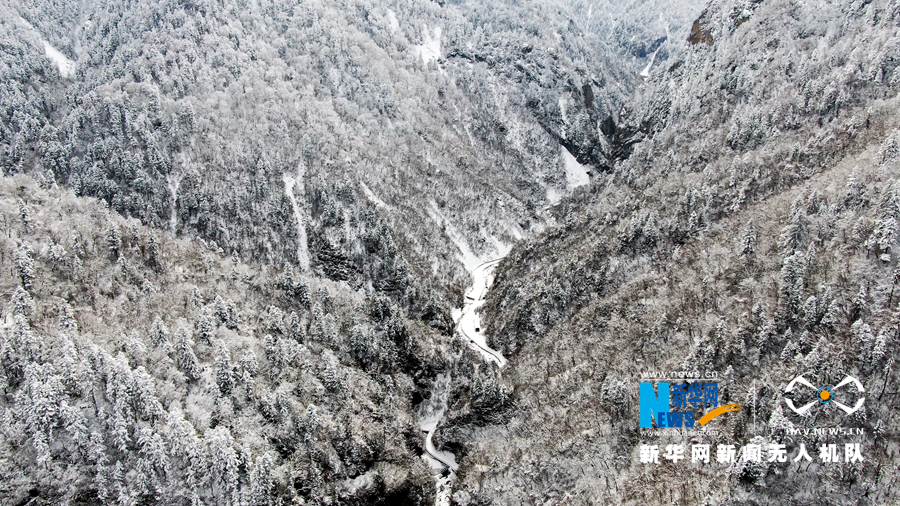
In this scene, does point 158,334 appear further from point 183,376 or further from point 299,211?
point 299,211

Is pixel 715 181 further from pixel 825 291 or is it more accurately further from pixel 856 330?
pixel 856 330

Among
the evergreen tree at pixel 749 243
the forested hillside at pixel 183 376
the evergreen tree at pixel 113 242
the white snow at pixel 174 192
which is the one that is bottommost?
the forested hillside at pixel 183 376

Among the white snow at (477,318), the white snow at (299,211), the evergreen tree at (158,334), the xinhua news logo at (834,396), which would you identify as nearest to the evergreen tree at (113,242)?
the evergreen tree at (158,334)

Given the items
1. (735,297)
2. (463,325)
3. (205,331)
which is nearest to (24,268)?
(205,331)

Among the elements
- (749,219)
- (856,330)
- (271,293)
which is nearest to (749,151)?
(749,219)

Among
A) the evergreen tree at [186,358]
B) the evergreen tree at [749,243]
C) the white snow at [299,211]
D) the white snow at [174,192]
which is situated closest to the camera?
the evergreen tree at [186,358]

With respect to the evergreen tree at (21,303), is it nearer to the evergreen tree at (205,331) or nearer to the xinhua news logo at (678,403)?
the evergreen tree at (205,331)
